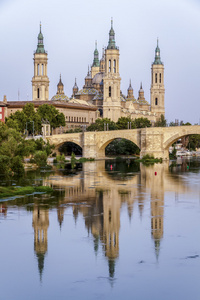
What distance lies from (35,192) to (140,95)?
15036 cm

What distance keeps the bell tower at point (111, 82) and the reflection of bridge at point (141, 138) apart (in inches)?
1722

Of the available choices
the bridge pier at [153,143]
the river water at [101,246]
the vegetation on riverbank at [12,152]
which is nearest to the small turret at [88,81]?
the bridge pier at [153,143]

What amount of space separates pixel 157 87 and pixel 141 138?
338ft

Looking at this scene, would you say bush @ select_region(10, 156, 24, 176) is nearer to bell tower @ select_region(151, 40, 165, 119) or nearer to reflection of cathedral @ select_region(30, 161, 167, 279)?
reflection of cathedral @ select_region(30, 161, 167, 279)

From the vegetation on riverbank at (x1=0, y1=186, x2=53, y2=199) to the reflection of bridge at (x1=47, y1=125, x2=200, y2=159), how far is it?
37198mm

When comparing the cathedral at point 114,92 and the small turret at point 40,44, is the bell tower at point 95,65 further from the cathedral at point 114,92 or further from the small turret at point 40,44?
the small turret at point 40,44

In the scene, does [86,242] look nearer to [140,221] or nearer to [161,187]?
[140,221]

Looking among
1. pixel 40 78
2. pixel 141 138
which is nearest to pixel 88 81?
pixel 40 78

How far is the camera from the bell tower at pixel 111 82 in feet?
432

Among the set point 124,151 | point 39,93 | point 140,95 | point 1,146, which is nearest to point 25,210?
point 1,146

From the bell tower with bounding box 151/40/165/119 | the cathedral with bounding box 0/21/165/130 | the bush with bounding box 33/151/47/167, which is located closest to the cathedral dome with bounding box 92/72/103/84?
the cathedral with bounding box 0/21/165/130

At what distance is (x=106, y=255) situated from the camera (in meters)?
22.7

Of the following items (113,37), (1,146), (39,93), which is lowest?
(1,146)

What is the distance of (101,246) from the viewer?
78.5 ft
